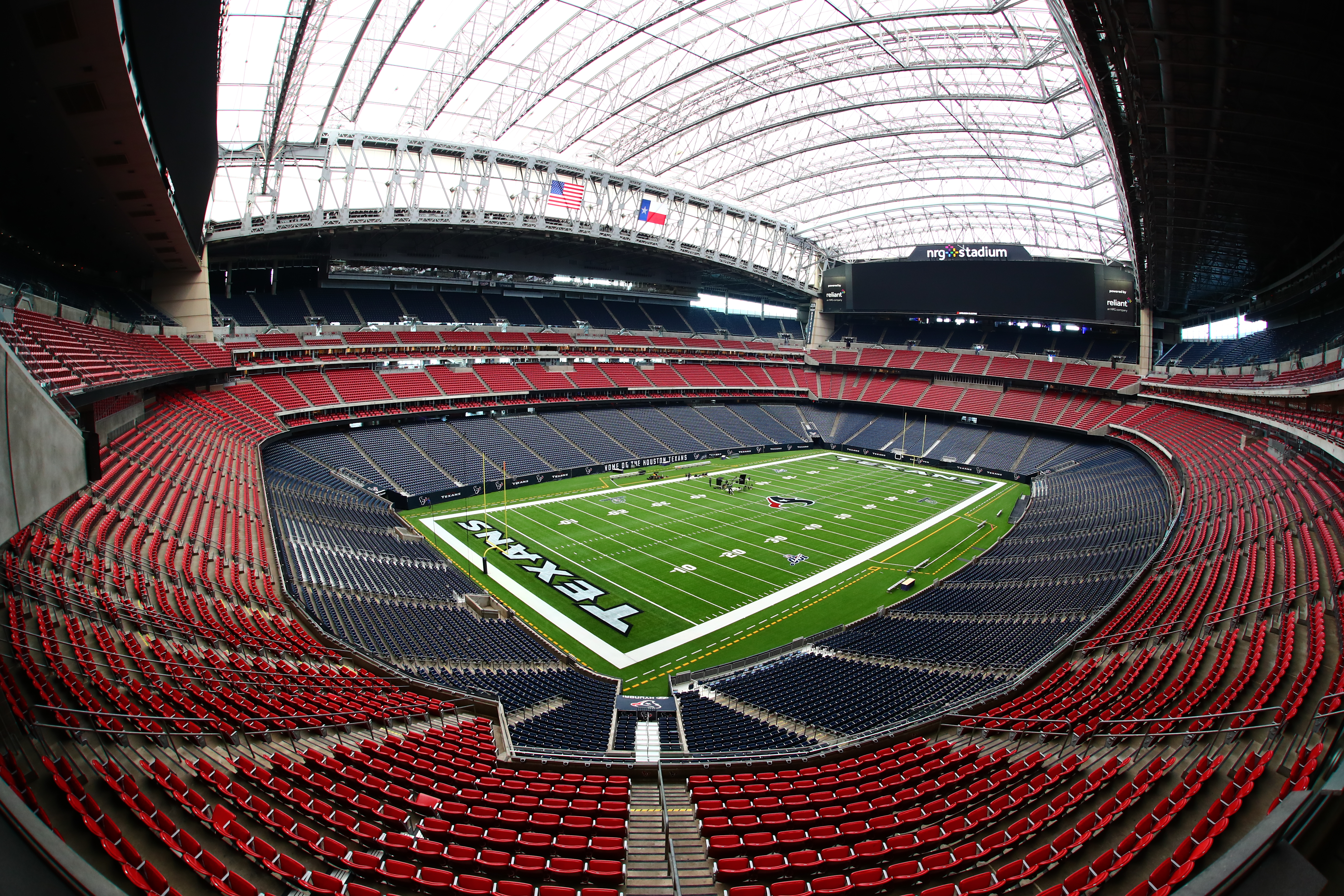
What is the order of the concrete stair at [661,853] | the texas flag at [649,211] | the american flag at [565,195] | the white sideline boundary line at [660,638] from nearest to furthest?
the concrete stair at [661,853]
the white sideline boundary line at [660,638]
the american flag at [565,195]
the texas flag at [649,211]

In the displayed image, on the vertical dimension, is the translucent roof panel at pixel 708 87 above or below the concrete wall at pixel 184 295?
above

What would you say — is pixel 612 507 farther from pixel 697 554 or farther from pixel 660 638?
pixel 660 638

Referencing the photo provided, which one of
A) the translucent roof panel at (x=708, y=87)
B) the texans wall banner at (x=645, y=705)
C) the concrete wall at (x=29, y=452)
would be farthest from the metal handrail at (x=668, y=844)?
the translucent roof panel at (x=708, y=87)

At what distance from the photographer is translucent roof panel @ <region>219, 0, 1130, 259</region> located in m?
27.4

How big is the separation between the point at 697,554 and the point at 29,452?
78.5ft

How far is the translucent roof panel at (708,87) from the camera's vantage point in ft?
89.8

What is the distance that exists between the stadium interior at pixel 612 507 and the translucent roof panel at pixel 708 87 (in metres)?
0.29

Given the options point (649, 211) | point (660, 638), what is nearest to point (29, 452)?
point (660, 638)

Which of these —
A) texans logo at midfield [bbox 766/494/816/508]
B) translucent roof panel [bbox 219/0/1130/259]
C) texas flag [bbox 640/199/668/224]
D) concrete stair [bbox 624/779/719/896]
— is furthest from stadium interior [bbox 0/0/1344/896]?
texans logo at midfield [bbox 766/494/816/508]

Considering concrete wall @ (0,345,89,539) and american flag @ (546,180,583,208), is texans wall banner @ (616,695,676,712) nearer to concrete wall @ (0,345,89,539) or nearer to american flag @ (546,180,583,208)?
concrete wall @ (0,345,89,539)

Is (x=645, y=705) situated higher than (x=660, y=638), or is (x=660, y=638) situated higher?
(x=645, y=705)

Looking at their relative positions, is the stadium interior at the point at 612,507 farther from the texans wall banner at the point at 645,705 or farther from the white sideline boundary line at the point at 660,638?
the white sideline boundary line at the point at 660,638

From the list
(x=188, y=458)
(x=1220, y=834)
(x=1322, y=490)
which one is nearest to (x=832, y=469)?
(x=1322, y=490)

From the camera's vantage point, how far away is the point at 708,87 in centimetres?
3603
